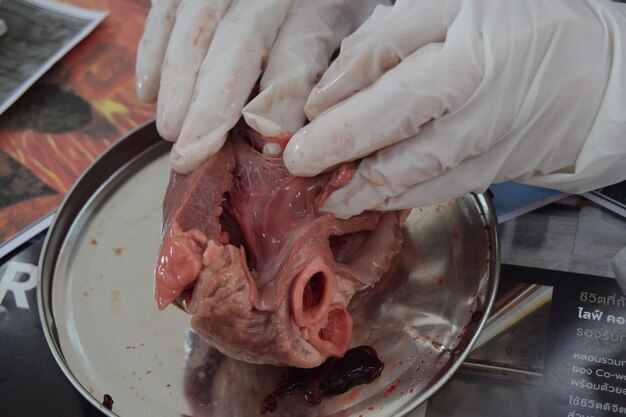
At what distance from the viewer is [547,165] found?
151cm

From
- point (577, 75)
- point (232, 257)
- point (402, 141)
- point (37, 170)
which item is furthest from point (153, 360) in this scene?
point (577, 75)

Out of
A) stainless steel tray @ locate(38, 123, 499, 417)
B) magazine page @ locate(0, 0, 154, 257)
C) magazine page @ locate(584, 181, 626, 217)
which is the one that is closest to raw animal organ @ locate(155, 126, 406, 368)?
stainless steel tray @ locate(38, 123, 499, 417)

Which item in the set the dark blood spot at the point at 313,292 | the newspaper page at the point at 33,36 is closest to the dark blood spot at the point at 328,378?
the dark blood spot at the point at 313,292

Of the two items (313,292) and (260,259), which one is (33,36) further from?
(313,292)

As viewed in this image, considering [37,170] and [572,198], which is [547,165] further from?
[37,170]

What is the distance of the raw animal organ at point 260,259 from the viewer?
1354mm

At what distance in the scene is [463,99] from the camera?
1346mm

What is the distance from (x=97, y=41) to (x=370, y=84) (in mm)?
1552

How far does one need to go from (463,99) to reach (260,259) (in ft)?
1.73

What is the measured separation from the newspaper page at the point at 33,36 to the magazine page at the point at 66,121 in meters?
0.03

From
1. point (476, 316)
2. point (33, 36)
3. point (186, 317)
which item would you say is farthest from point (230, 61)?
point (33, 36)

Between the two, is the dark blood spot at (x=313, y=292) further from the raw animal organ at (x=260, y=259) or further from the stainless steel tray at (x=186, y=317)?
the stainless steel tray at (x=186, y=317)

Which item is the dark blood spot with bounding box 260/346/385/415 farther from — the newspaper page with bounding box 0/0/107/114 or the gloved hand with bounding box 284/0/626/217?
the newspaper page with bounding box 0/0/107/114

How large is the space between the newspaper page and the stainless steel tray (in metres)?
0.67
